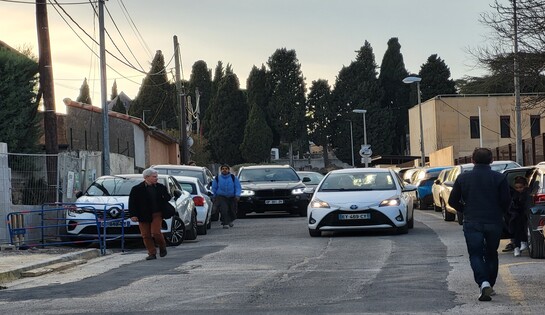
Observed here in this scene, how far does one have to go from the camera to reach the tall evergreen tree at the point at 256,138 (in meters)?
107

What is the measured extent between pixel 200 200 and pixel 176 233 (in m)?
4.01

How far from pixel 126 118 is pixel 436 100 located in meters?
32.9

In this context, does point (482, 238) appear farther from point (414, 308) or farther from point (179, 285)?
point (179, 285)

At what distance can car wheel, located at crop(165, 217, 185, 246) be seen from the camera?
2131 centimetres

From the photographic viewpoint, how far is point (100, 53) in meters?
31.1

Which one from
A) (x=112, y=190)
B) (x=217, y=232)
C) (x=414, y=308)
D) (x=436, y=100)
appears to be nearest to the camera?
(x=414, y=308)

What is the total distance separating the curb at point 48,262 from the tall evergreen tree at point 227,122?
8878cm

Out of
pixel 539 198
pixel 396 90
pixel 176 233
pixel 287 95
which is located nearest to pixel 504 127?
pixel 396 90

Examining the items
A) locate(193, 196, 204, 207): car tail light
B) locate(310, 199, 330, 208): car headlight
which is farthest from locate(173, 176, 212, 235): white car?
locate(310, 199, 330, 208): car headlight

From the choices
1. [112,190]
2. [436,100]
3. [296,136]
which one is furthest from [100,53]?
[296,136]

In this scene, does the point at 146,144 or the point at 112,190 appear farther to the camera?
the point at 146,144

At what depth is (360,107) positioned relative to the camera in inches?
4269

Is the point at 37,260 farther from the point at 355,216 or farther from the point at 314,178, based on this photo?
the point at 314,178

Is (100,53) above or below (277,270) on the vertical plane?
above
